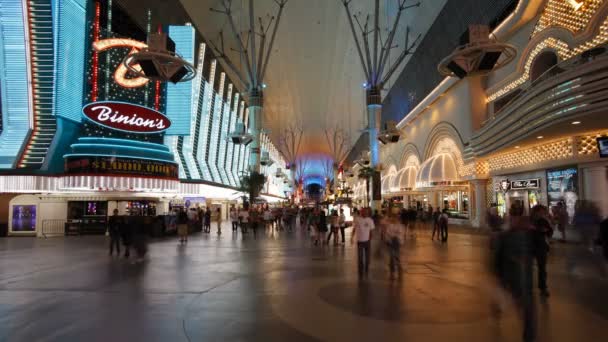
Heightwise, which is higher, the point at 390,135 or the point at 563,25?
the point at 563,25

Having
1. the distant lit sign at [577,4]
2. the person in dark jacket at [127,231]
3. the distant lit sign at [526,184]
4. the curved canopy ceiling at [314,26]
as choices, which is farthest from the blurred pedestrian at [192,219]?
the distant lit sign at [577,4]

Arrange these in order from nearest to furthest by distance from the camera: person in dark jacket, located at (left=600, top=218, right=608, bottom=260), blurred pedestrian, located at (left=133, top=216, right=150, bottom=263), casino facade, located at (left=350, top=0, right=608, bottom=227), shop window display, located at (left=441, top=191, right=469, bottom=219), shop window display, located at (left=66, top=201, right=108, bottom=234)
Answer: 1. person in dark jacket, located at (left=600, top=218, right=608, bottom=260)
2. blurred pedestrian, located at (left=133, top=216, right=150, bottom=263)
3. casino facade, located at (left=350, top=0, right=608, bottom=227)
4. shop window display, located at (left=66, top=201, right=108, bottom=234)
5. shop window display, located at (left=441, top=191, right=469, bottom=219)

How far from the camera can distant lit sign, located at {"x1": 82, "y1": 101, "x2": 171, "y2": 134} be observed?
21.5 meters

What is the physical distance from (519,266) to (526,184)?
18.4 metres

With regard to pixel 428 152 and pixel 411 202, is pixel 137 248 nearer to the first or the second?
pixel 428 152

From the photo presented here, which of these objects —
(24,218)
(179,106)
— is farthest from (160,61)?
(179,106)

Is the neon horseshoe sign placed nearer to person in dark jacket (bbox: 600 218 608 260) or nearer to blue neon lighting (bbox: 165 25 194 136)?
blue neon lighting (bbox: 165 25 194 136)

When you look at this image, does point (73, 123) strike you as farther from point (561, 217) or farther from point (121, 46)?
point (561, 217)

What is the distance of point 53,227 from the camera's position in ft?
72.0

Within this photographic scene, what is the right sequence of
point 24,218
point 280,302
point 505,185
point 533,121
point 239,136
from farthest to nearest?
point 239,136 → point 505,185 → point 24,218 → point 533,121 → point 280,302

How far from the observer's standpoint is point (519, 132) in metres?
17.3

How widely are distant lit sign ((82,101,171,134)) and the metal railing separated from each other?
581cm

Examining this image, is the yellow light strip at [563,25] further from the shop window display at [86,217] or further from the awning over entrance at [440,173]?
the shop window display at [86,217]

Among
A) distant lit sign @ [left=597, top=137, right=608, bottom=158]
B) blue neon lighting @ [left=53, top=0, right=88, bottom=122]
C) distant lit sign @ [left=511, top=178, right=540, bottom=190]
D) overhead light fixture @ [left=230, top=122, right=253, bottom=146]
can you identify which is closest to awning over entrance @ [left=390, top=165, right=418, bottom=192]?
distant lit sign @ [left=511, top=178, right=540, bottom=190]
